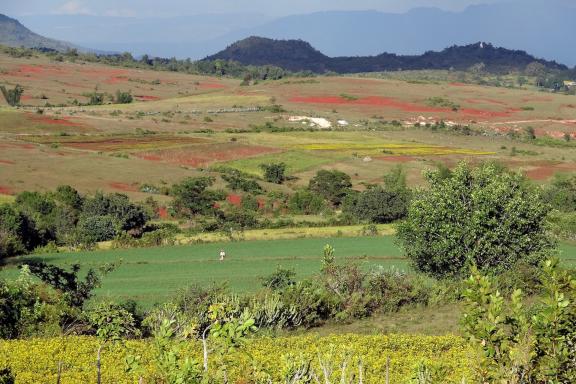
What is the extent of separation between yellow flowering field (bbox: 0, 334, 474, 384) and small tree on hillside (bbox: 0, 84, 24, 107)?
3689 inches

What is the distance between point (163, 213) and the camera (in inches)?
2066

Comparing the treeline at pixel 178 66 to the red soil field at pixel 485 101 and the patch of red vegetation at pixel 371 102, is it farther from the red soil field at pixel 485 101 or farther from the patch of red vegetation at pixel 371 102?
the red soil field at pixel 485 101

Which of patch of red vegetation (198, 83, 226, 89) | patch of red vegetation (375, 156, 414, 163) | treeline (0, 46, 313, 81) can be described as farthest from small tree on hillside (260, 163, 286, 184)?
treeline (0, 46, 313, 81)

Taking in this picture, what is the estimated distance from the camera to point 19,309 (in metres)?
20.3

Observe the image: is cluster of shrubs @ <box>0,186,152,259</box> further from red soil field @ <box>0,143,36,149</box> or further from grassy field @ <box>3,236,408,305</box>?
red soil field @ <box>0,143,36,149</box>

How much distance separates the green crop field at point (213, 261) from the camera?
31.8m

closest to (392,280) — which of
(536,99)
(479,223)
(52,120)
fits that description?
(479,223)

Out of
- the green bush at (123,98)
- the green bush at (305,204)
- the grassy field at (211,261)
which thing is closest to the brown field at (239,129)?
the green bush at (123,98)

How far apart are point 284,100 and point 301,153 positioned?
41.0 m

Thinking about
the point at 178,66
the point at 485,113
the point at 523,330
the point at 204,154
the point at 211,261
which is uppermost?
the point at 178,66

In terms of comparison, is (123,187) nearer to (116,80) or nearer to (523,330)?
(523,330)

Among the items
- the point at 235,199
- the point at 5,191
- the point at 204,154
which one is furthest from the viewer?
the point at 204,154

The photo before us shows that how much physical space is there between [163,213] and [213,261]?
52.1 ft

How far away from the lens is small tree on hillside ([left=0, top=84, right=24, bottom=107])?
106 meters
